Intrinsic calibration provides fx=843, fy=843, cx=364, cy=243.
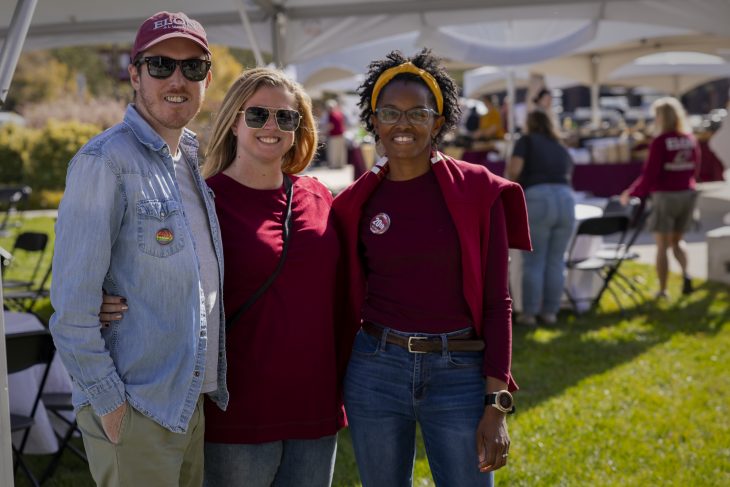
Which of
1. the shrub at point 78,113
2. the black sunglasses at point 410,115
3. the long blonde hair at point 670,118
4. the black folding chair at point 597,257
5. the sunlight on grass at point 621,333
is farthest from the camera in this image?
the shrub at point 78,113

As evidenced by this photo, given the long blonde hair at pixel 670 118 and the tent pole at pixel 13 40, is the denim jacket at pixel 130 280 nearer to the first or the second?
the tent pole at pixel 13 40

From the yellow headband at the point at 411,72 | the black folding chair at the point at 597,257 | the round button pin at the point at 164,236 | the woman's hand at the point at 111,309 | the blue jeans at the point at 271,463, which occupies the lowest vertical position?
the black folding chair at the point at 597,257

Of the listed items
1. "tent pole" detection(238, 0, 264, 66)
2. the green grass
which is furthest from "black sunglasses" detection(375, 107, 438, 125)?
"tent pole" detection(238, 0, 264, 66)

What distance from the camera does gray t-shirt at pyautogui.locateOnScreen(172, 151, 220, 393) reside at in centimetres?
227

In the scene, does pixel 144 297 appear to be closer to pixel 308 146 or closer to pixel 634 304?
pixel 308 146

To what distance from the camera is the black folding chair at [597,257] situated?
24.2 ft

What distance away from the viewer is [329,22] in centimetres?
→ 802

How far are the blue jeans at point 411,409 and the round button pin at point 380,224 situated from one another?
305 mm

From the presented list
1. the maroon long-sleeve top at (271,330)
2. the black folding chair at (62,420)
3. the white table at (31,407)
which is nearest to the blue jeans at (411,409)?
the maroon long-sleeve top at (271,330)

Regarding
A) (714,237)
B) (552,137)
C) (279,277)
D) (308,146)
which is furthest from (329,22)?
(279,277)

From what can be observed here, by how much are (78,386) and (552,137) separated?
18.8 feet

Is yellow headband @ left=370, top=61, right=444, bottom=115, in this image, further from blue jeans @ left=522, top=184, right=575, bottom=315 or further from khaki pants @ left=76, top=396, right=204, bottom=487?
blue jeans @ left=522, top=184, right=575, bottom=315

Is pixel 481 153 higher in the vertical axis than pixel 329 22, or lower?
lower

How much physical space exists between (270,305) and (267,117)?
58cm
